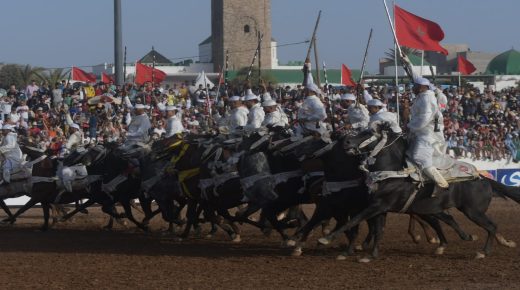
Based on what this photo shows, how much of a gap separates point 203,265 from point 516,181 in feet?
56.2

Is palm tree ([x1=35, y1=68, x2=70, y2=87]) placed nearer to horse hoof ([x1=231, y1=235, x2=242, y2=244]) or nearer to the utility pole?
the utility pole

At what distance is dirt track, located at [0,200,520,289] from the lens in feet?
40.4

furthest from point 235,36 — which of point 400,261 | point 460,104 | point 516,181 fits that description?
point 400,261

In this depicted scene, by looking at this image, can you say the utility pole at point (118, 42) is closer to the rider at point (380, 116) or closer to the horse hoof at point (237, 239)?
the horse hoof at point (237, 239)

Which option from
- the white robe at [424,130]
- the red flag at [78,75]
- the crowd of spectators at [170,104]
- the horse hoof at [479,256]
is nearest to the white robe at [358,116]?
the white robe at [424,130]

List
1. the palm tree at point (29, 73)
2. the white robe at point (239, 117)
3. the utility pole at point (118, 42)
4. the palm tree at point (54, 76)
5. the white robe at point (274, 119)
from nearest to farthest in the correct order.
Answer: the white robe at point (274, 119) < the white robe at point (239, 117) < the utility pole at point (118, 42) < the palm tree at point (54, 76) < the palm tree at point (29, 73)

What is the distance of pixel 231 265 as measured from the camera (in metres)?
14.1

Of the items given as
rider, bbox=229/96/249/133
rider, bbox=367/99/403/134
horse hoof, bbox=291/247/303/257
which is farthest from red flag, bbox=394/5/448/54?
horse hoof, bbox=291/247/303/257

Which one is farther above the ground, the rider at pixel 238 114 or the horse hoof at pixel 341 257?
the rider at pixel 238 114

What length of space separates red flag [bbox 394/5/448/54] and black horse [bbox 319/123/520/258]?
5770mm

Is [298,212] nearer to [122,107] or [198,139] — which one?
[198,139]

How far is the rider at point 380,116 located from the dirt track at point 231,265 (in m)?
2.06

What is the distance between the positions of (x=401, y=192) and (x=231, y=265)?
2.80 metres

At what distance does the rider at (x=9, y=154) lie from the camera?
2178cm
